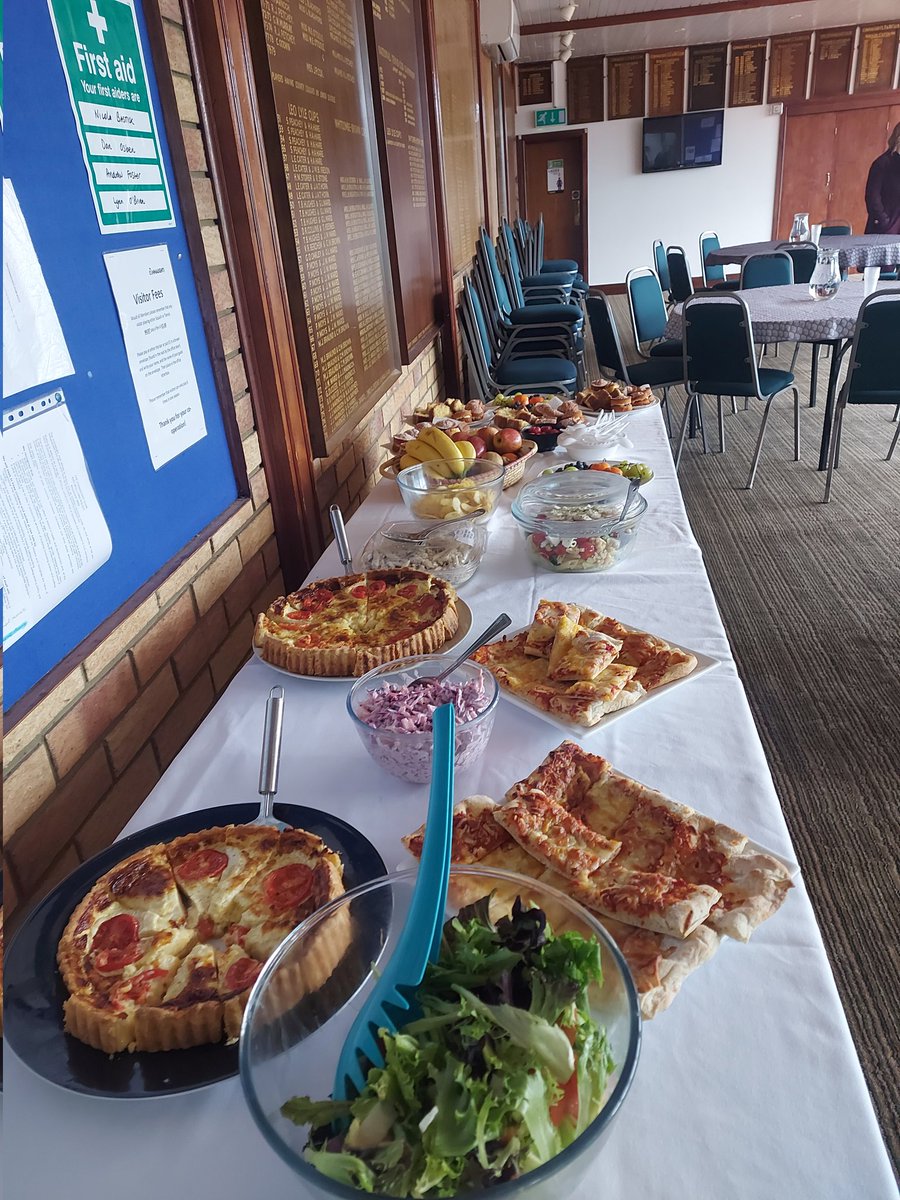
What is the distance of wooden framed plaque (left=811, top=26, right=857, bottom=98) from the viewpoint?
8430mm

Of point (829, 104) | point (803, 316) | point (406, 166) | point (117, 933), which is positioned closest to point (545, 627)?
point (117, 933)

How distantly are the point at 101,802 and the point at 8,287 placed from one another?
627mm

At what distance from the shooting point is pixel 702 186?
9422mm

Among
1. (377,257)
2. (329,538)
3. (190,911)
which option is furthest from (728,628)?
(190,911)

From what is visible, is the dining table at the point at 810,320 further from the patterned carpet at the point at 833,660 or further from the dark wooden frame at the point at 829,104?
the dark wooden frame at the point at 829,104

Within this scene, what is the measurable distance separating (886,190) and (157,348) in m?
8.09

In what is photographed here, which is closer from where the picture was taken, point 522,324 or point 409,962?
point 409,962

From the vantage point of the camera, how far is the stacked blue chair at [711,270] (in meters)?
6.41

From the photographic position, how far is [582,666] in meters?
0.96

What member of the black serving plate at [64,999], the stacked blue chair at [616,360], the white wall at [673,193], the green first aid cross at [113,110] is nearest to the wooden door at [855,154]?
the white wall at [673,193]

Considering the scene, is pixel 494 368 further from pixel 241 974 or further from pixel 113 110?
pixel 241 974

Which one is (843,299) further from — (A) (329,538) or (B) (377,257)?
(A) (329,538)

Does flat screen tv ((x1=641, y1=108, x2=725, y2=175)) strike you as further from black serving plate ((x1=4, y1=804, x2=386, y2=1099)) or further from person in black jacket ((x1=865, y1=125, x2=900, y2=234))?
black serving plate ((x1=4, y1=804, x2=386, y2=1099))

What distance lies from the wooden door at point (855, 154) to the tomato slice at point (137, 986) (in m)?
10.3
